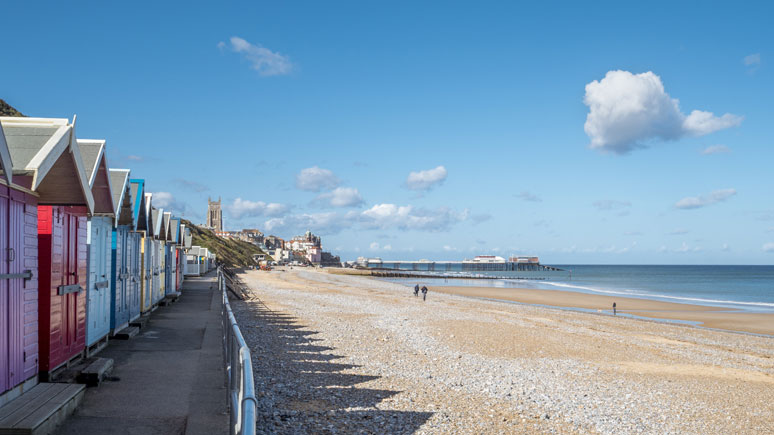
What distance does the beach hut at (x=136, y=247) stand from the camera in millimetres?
13938

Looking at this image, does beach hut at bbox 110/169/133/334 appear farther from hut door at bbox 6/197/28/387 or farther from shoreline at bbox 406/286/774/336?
shoreline at bbox 406/286/774/336

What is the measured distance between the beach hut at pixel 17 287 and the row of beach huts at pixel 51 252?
12mm

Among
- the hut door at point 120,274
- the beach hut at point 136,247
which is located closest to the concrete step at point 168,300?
the beach hut at point 136,247

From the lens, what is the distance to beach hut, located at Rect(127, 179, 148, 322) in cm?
1394

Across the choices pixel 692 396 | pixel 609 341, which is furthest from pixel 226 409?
pixel 609 341

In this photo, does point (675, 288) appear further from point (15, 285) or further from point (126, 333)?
point (15, 285)

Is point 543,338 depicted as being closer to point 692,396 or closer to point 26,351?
point 692,396

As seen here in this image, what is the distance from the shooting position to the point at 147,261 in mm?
17016

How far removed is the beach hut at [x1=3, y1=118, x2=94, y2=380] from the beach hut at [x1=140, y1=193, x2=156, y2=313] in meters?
6.72

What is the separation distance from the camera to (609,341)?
66.5ft

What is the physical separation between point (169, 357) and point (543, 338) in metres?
13.7

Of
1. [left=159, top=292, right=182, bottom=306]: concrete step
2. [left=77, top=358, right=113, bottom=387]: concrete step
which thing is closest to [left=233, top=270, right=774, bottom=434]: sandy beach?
[left=77, top=358, right=113, bottom=387]: concrete step

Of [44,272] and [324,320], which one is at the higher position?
[44,272]

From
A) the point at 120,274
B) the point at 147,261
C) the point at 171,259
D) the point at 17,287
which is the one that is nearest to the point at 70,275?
the point at 17,287
